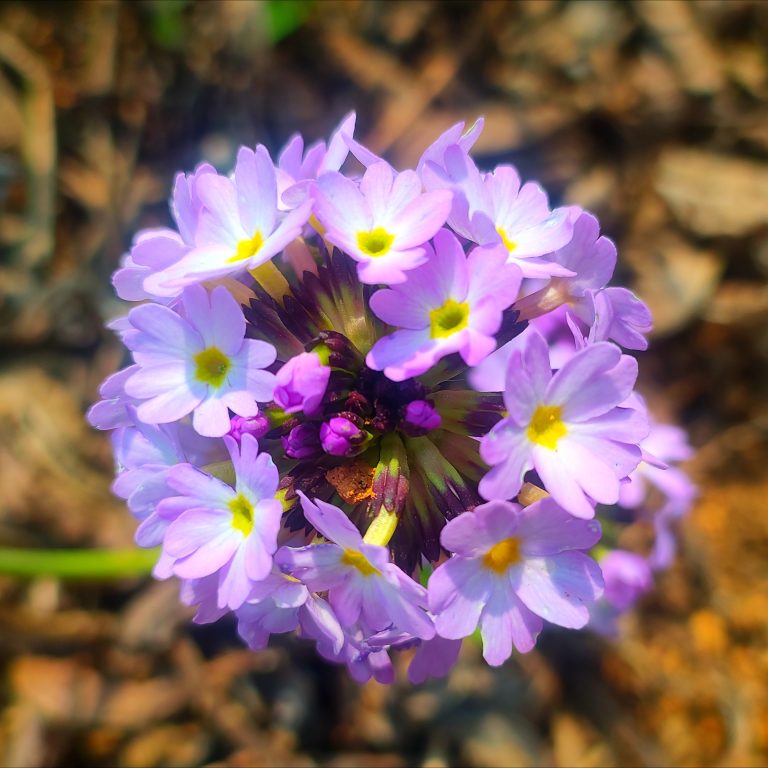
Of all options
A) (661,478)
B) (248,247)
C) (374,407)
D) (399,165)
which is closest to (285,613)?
(374,407)

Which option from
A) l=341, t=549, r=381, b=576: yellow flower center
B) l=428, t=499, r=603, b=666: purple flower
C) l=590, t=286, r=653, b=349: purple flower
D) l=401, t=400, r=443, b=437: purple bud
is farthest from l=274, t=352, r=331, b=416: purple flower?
l=590, t=286, r=653, b=349: purple flower

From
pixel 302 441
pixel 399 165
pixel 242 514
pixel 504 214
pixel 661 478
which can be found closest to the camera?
pixel 242 514

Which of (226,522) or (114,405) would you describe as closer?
(226,522)

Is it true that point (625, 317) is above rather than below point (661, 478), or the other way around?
above

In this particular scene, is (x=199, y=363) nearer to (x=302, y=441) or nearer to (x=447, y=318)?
(x=302, y=441)

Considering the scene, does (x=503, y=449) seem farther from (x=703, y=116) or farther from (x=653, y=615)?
(x=703, y=116)
